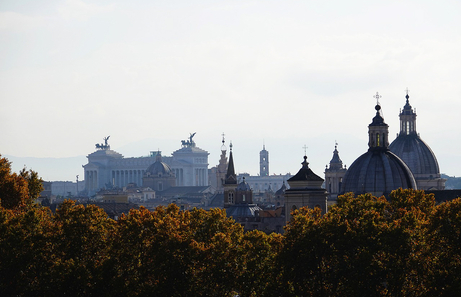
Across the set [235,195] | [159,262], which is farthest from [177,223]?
[235,195]

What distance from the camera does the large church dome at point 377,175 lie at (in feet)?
364

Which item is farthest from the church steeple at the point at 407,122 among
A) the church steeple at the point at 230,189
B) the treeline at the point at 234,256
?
the treeline at the point at 234,256

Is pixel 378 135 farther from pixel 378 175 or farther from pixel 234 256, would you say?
pixel 234 256

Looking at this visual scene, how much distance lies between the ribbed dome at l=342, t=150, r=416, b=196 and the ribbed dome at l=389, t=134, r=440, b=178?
43.9m

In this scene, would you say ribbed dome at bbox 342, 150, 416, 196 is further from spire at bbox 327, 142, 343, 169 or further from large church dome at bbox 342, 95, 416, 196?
spire at bbox 327, 142, 343, 169

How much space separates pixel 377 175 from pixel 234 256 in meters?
50.8

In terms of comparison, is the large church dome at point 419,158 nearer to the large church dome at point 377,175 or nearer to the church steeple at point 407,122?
the church steeple at point 407,122

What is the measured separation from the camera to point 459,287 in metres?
57.2

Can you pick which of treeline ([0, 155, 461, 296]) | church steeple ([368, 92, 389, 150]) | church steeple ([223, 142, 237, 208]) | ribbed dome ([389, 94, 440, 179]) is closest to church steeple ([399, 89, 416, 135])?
ribbed dome ([389, 94, 440, 179])

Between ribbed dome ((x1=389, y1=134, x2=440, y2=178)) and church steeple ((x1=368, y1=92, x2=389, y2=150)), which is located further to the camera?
ribbed dome ((x1=389, y1=134, x2=440, y2=178))

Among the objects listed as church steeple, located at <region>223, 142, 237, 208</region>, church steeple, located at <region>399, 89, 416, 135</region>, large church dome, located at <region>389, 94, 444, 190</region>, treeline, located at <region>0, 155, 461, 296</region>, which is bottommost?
treeline, located at <region>0, 155, 461, 296</region>

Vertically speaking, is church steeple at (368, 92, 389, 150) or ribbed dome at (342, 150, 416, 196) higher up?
church steeple at (368, 92, 389, 150)

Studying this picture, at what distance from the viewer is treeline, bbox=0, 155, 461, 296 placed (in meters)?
60.1

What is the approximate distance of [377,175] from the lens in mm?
111688
